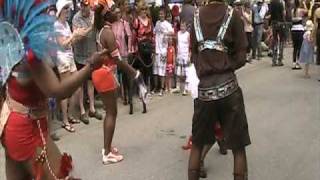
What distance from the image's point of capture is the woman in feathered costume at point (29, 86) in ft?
9.96

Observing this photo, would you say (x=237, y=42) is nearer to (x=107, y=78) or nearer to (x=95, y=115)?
(x=107, y=78)

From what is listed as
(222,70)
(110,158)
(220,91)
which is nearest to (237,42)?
(222,70)

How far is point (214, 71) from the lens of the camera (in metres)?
4.67

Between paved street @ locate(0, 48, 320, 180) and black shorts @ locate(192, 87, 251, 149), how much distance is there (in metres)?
1.24

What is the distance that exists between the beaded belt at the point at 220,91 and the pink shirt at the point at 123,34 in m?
5.27

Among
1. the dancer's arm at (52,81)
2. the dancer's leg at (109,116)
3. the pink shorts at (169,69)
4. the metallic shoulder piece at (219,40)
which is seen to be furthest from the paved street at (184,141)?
the dancer's arm at (52,81)

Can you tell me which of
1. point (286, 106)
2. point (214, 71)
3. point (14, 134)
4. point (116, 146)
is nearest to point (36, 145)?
point (14, 134)

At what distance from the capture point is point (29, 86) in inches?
126

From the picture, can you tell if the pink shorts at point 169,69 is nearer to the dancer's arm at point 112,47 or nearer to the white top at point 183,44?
the white top at point 183,44

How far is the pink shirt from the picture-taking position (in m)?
9.94

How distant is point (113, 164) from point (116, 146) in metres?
0.81

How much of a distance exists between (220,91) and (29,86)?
75.4 inches

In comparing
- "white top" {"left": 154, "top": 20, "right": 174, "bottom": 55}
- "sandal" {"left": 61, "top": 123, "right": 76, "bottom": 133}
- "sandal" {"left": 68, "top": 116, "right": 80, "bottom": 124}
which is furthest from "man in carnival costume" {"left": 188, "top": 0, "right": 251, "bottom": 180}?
"white top" {"left": 154, "top": 20, "right": 174, "bottom": 55}

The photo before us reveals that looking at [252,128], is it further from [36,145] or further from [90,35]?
[36,145]
